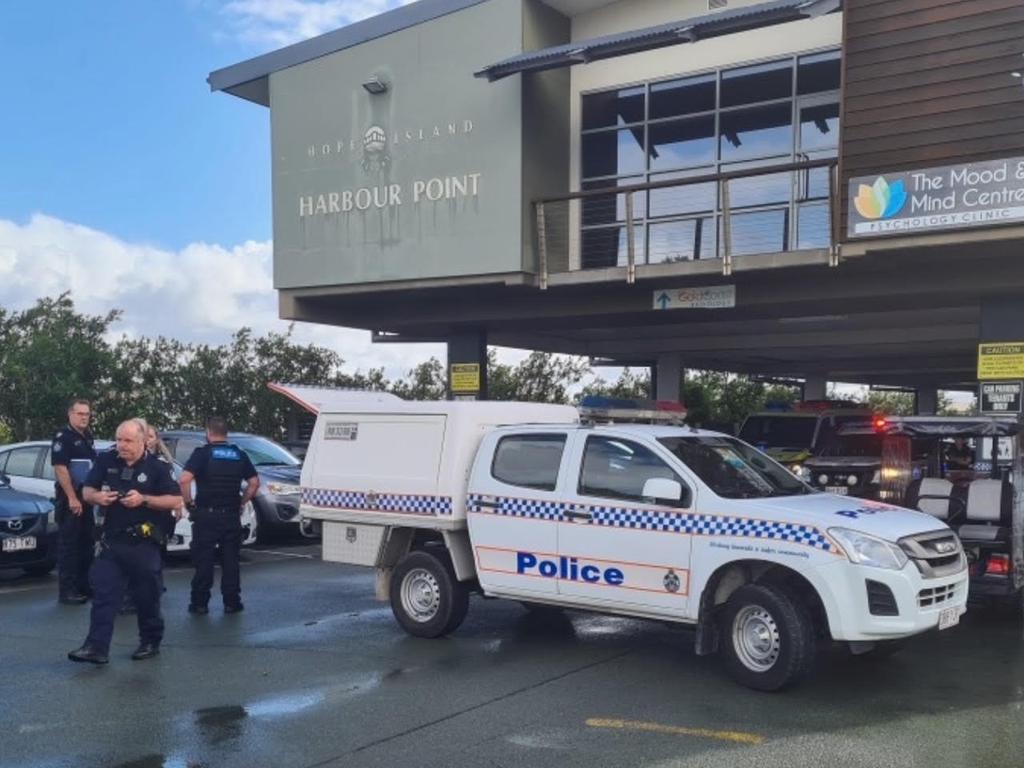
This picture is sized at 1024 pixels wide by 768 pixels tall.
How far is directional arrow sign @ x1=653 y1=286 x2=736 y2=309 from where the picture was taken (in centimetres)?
1552

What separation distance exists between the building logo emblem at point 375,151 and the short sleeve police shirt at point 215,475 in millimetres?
8872

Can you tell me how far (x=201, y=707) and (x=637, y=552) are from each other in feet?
9.98

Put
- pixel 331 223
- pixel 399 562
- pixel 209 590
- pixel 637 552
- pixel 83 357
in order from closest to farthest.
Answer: pixel 637 552
pixel 399 562
pixel 209 590
pixel 331 223
pixel 83 357

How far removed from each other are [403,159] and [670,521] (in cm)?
1138

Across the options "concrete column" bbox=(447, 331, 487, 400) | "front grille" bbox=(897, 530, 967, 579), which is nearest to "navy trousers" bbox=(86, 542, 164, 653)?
"front grille" bbox=(897, 530, 967, 579)

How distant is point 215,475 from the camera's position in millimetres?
9414

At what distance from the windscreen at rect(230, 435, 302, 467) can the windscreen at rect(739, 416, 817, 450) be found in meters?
7.37

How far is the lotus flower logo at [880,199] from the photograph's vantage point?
499 inches

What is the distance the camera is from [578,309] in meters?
17.3

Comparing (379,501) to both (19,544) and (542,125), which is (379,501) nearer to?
(19,544)

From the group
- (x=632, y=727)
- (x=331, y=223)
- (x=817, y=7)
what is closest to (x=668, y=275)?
(x=817, y=7)

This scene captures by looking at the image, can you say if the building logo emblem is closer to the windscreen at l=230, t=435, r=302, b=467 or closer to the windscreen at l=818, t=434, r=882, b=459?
the windscreen at l=230, t=435, r=302, b=467

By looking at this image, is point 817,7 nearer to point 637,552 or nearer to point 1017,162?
point 1017,162

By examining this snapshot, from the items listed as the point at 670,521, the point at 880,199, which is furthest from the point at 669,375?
the point at 670,521
